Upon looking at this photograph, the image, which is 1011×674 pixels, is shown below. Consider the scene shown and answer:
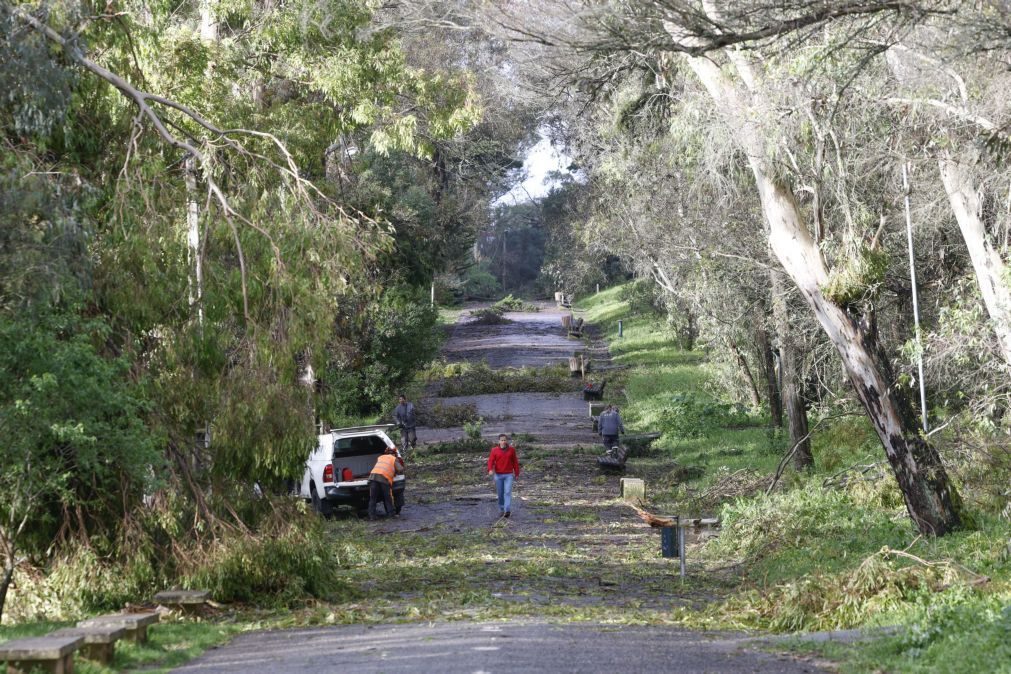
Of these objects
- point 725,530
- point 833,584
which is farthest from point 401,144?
point 833,584

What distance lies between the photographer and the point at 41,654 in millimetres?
9375

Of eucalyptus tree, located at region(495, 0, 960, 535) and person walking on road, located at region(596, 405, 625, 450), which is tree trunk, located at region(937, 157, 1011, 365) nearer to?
eucalyptus tree, located at region(495, 0, 960, 535)

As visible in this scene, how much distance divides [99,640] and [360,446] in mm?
14598

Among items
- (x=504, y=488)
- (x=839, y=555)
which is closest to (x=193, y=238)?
(x=839, y=555)

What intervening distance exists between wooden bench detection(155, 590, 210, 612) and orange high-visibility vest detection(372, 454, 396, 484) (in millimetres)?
9807

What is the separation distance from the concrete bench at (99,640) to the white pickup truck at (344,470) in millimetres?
13287

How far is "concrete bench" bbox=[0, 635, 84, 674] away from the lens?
938cm

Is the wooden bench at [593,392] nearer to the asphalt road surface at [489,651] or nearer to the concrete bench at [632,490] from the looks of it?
the concrete bench at [632,490]

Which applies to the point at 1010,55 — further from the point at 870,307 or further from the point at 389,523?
the point at 389,523

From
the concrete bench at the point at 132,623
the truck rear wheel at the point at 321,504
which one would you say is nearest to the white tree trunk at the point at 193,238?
the concrete bench at the point at 132,623

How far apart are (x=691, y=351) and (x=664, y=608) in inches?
1720

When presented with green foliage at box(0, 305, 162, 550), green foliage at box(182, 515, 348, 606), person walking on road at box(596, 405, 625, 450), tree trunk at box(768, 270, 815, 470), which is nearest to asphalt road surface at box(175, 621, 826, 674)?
green foliage at box(182, 515, 348, 606)

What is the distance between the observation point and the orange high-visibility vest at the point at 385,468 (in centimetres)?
2320

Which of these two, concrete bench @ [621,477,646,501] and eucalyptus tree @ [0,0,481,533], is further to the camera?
concrete bench @ [621,477,646,501]
